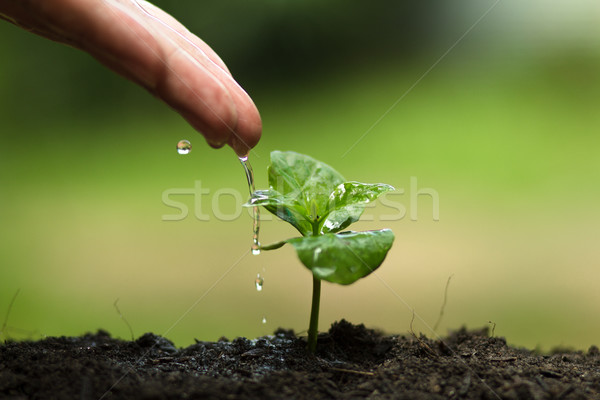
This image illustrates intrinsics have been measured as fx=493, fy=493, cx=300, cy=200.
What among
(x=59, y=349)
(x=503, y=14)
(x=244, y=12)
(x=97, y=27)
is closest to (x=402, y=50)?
(x=503, y=14)

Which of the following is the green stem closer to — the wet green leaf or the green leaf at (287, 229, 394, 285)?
the wet green leaf

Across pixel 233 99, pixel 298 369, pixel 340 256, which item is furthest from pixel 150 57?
pixel 298 369

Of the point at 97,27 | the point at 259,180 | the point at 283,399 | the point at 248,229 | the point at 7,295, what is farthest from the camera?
the point at 259,180

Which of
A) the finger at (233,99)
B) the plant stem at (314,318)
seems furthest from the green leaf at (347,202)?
the finger at (233,99)

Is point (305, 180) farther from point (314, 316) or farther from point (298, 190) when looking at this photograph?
point (314, 316)

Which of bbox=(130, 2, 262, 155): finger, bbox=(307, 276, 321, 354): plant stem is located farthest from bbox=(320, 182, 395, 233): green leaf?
bbox=(130, 2, 262, 155): finger

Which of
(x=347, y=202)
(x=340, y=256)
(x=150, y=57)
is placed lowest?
(x=340, y=256)

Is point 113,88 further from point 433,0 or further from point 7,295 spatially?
point 433,0

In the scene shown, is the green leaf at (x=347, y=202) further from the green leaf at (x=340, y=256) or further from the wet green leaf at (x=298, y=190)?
the green leaf at (x=340, y=256)
